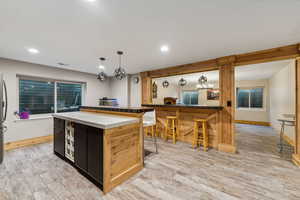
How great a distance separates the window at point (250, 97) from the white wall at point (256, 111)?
0.22m

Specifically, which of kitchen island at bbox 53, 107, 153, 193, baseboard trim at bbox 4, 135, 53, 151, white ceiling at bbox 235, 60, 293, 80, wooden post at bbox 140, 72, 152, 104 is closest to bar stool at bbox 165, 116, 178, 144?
wooden post at bbox 140, 72, 152, 104

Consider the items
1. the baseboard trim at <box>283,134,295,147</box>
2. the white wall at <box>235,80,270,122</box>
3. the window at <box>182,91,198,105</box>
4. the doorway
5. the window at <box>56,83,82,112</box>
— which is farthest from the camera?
the window at <box>182,91,198,105</box>

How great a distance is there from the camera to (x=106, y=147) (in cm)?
170

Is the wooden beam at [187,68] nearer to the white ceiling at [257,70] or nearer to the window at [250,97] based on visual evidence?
the white ceiling at [257,70]

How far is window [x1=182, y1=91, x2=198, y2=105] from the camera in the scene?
820 centimetres

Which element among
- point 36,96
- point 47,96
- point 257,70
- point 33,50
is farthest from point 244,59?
point 36,96

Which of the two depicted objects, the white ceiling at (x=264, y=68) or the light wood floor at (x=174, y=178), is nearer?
the light wood floor at (x=174, y=178)

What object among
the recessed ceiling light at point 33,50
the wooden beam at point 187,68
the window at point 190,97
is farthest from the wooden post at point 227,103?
the window at point 190,97

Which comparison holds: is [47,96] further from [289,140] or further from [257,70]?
[289,140]

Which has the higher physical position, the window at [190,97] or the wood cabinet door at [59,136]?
the window at [190,97]

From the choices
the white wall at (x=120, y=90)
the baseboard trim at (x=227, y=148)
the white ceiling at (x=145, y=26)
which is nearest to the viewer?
the white ceiling at (x=145, y=26)

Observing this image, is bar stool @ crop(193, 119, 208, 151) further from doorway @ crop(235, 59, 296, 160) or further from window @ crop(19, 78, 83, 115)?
window @ crop(19, 78, 83, 115)

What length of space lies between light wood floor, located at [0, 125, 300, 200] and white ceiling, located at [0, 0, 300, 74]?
7.75 ft

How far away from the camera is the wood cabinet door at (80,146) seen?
1988mm
